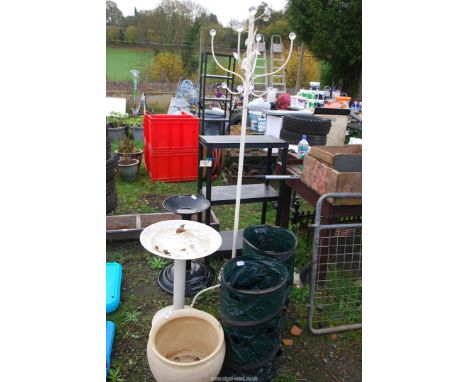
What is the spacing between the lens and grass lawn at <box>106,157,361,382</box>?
7.50ft

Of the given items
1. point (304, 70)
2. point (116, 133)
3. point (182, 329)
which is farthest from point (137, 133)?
point (304, 70)

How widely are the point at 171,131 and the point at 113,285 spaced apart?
9.97ft

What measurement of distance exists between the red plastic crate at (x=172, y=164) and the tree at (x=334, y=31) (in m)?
10.4

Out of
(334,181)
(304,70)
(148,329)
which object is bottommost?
(148,329)

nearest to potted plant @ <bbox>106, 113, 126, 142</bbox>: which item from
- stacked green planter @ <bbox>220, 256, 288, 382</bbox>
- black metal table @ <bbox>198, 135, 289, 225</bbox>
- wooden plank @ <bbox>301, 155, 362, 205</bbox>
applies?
black metal table @ <bbox>198, 135, 289, 225</bbox>

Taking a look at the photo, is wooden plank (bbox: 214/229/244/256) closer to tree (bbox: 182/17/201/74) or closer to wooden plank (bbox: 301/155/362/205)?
wooden plank (bbox: 301/155/362/205)

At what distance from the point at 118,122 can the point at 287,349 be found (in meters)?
6.85

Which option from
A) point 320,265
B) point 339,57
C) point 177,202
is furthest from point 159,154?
point 339,57

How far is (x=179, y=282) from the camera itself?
2402mm

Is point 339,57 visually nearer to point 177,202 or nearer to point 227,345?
point 177,202

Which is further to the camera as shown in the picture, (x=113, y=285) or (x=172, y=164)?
(x=172, y=164)

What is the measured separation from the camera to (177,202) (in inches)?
114

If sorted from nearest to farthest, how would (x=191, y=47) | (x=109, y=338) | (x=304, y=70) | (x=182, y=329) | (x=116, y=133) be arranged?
(x=182, y=329)
(x=109, y=338)
(x=116, y=133)
(x=191, y=47)
(x=304, y=70)

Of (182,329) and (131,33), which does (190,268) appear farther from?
(131,33)
